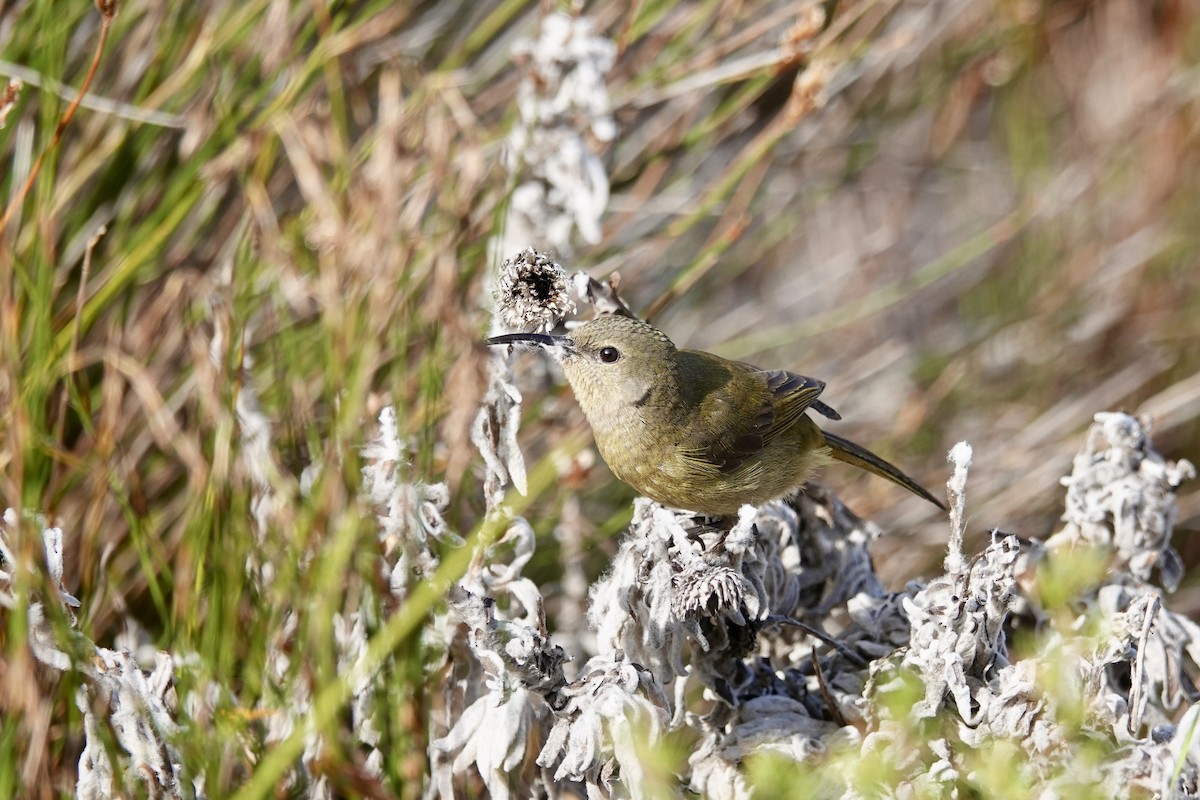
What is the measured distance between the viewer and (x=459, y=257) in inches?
113

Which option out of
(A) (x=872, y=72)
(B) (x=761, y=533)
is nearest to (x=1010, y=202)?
(A) (x=872, y=72)

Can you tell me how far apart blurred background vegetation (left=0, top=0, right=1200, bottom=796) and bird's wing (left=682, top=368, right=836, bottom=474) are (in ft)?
0.88

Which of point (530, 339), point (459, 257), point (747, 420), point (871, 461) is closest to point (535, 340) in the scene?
point (530, 339)

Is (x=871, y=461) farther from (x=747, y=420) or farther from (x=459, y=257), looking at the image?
(x=459, y=257)

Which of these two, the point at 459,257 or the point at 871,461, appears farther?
the point at 459,257

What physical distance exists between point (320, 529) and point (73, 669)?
2.04 feet

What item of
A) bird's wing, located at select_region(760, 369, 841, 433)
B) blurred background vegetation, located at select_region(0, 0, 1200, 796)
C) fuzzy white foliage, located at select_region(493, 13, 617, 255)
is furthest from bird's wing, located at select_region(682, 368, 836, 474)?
fuzzy white foliage, located at select_region(493, 13, 617, 255)

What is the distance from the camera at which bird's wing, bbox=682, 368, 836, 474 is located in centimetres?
239

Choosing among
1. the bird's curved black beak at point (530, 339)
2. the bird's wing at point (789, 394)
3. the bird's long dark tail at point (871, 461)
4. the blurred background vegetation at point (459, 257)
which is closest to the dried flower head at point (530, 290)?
the bird's curved black beak at point (530, 339)

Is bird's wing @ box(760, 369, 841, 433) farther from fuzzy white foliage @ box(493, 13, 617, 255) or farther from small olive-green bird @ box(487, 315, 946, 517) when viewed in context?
fuzzy white foliage @ box(493, 13, 617, 255)

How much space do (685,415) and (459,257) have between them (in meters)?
0.74

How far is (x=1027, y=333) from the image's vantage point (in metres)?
4.10

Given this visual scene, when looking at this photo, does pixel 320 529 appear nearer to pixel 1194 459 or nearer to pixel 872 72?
pixel 872 72

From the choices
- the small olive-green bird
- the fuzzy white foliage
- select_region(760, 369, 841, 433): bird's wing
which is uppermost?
the fuzzy white foliage
